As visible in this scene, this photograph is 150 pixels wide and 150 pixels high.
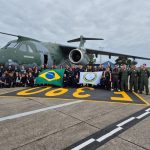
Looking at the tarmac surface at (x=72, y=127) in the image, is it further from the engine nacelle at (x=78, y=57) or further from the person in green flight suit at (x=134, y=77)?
the engine nacelle at (x=78, y=57)

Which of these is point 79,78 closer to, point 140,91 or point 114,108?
point 140,91

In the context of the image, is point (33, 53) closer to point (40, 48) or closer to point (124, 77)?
point (40, 48)

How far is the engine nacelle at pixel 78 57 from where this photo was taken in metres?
17.0

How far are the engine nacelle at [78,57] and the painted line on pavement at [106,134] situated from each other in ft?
36.3

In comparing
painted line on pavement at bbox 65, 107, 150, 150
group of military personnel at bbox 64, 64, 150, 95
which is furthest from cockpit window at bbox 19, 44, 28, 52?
painted line on pavement at bbox 65, 107, 150, 150

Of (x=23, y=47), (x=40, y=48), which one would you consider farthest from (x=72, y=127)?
(x=40, y=48)

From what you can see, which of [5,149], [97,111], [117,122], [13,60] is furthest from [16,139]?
[13,60]

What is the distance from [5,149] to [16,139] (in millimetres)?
478

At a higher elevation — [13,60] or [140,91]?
[13,60]

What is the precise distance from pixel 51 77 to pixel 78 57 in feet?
16.5

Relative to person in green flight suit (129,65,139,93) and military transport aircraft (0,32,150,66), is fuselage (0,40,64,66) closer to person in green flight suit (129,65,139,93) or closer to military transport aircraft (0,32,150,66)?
military transport aircraft (0,32,150,66)

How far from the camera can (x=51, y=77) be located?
13.3 metres

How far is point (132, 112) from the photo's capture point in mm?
6738

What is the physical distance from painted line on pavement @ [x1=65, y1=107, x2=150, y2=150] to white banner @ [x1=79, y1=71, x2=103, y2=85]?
679 centimetres
